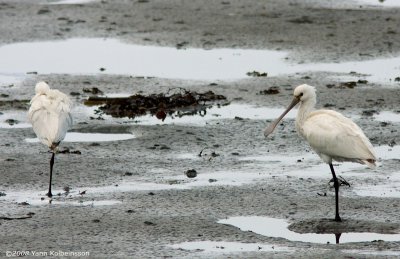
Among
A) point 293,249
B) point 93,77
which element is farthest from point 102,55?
point 293,249

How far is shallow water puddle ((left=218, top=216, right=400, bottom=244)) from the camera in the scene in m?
9.86

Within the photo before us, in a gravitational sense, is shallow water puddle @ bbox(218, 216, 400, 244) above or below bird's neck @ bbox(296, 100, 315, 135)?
below

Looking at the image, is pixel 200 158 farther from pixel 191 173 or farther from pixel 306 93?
pixel 306 93

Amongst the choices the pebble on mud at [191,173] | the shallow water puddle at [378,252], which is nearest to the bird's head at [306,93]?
the pebble on mud at [191,173]

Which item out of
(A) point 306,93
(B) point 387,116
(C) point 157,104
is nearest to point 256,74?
(C) point 157,104

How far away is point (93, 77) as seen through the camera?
17.2 meters

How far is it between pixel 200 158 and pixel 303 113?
1735 millimetres

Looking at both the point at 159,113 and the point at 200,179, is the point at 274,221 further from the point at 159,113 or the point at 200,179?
the point at 159,113

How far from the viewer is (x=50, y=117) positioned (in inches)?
474

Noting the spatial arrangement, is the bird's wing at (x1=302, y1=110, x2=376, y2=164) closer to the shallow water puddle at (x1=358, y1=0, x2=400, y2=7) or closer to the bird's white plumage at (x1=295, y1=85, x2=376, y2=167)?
the bird's white plumage at (x1=295, y1=85, x2=376, y2=167)

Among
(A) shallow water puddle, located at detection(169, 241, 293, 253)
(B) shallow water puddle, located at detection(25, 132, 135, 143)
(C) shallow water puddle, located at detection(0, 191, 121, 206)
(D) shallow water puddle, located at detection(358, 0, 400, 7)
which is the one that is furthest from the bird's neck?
(D) shallow water puddle, located at detection(358, 0, 400, 7)

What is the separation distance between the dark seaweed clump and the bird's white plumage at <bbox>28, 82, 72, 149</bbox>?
94.0 inches

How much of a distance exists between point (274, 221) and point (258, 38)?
30.1 feet

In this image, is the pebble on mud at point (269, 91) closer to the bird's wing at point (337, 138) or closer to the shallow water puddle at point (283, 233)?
the bird's wing at point (337, 138)
